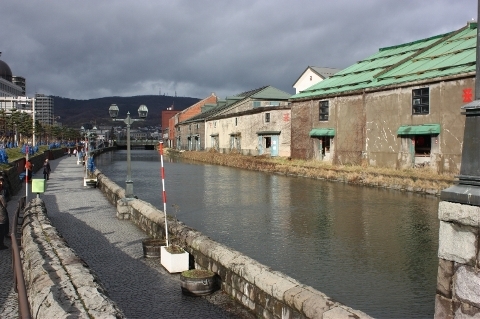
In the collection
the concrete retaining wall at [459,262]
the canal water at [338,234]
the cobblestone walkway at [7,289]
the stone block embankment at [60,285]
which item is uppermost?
the concrete retaining wall at [459,262]

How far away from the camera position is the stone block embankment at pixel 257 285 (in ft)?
17.1

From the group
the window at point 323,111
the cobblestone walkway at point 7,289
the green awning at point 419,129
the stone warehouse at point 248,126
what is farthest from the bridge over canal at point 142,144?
the cobblestone walkway at point 7,289

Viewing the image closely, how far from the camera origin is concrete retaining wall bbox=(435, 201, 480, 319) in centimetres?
432

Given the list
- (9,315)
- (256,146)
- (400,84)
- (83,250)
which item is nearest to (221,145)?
(256,146)

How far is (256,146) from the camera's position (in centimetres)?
4753

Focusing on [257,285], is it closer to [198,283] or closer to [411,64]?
[198,283]

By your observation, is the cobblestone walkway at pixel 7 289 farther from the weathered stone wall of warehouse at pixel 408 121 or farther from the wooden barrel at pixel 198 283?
the weathered stone wall of warehouse at pixel 408 121

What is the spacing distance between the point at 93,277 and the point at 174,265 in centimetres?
274

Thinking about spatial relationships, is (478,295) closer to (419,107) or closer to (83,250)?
(83,250)

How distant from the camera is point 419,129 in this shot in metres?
26.0

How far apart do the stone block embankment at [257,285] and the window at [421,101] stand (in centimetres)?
2011

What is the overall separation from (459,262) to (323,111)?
31555mm

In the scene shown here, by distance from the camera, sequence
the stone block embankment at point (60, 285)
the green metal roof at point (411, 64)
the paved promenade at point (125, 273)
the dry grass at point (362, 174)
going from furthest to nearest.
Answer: the green metal roof at point (411, 64)
the dry grass at point (362, 174)
the paved promenade at point (125, 273)
the stone block embankment at point (60, 285)

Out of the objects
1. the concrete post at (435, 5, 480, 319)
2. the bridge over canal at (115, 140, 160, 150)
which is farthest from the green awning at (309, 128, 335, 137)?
the bridge over canal at (115, 140, 160, 150)
